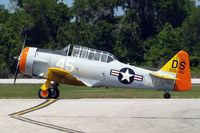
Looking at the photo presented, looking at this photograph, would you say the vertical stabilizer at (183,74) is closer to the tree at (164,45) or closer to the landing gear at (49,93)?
the landing gear at (49,93)

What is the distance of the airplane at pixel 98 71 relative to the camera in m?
19.2

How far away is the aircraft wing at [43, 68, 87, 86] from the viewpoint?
1869 cm

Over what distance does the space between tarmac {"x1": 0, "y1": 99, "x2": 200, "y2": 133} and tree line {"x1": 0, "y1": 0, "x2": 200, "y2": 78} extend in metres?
45.6

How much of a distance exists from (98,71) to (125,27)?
5022 centimetres

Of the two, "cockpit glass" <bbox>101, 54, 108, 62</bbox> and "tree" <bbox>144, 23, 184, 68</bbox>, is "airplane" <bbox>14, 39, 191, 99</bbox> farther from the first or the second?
"tree" <bbox>144, 23, 184, 68</bbox>

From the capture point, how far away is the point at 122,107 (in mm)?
14234

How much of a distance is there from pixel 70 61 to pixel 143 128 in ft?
31.1

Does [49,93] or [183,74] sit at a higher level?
[183,74]

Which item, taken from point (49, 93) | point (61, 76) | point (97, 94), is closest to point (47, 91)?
point (49, 93)

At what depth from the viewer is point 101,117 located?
12.0 meters

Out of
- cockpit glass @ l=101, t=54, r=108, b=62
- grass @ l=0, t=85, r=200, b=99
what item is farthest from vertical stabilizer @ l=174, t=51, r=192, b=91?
grass @ l=0, t=85, r=200, b=99

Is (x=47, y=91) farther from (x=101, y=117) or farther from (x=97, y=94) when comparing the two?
(x=97, y=94)

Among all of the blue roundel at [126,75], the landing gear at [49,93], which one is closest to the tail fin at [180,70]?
the blue roundel at [126,75]

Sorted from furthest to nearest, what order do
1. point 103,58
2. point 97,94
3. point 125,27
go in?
point 125,27
point 97,94
point 103,58
